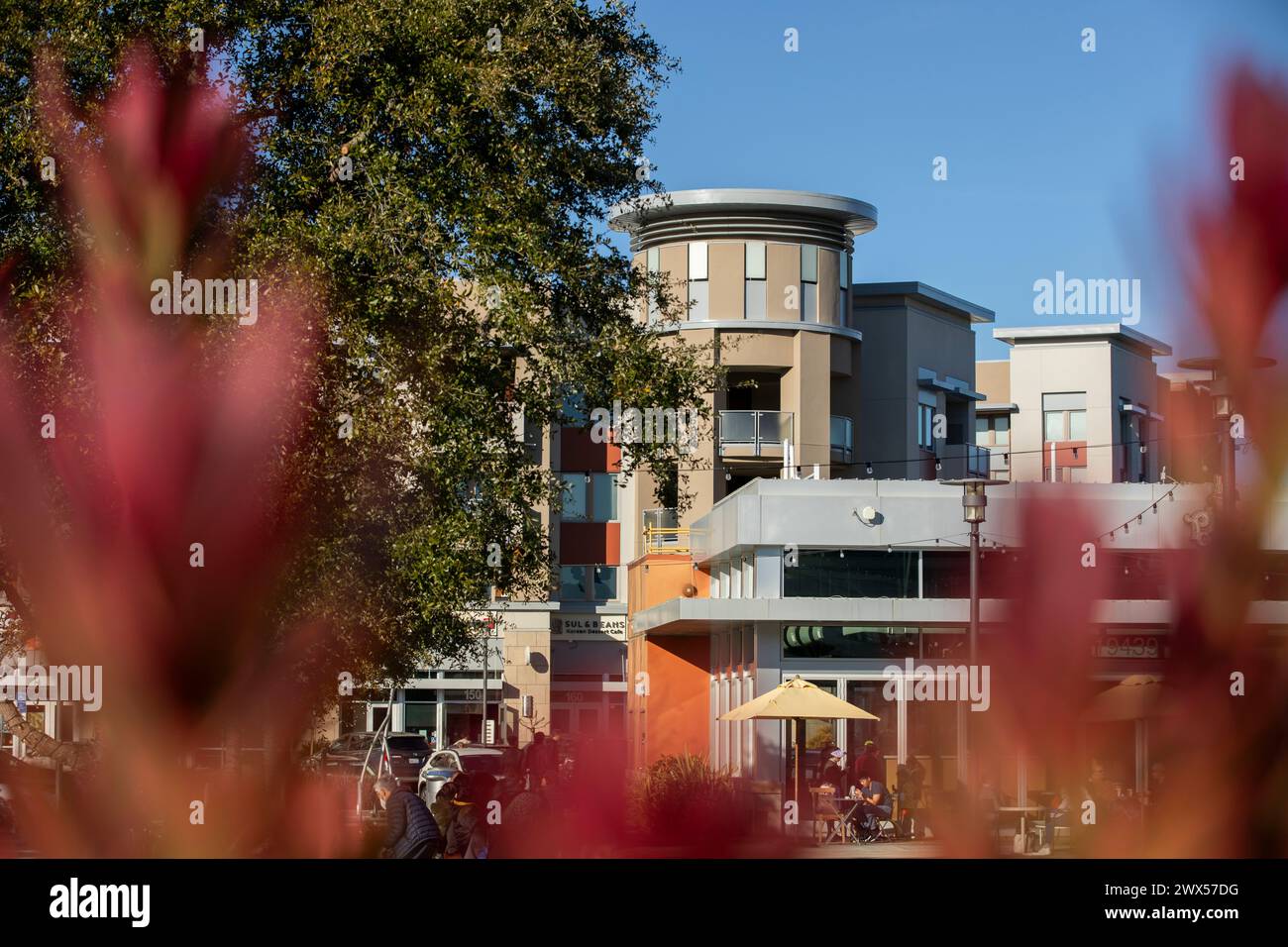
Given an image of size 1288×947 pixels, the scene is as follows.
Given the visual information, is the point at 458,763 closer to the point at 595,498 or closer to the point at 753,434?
the point at 753,434

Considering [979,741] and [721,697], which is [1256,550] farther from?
[721,697]

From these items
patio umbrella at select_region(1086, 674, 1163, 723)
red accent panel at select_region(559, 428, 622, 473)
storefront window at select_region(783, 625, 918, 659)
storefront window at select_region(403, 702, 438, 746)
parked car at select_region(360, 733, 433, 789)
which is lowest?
storefront window at select_region(403, 702, 438, 746)

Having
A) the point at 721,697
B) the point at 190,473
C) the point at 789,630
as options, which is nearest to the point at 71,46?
the point at 190,473

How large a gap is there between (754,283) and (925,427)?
1062 centimetres

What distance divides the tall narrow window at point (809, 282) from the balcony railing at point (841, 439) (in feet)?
12.4

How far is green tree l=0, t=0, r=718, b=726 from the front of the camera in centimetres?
1597

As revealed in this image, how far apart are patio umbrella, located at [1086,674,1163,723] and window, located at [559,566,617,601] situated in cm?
5898

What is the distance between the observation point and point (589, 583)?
6091 cm

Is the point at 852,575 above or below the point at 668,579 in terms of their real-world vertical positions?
above

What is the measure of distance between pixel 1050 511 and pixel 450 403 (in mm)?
16031

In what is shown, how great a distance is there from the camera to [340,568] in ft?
48.9

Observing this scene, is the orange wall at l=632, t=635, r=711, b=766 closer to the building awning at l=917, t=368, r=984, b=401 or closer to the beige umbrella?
the beige umbrella

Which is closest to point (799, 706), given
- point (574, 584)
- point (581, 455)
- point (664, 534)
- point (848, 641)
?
point (848, 641)

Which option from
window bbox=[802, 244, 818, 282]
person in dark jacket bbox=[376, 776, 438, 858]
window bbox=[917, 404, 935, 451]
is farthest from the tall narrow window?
person in dark jacket bbox=[376, 776, 438, 858]
